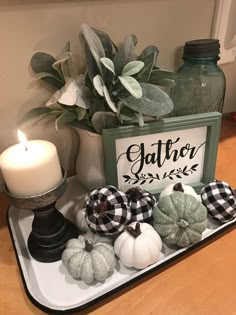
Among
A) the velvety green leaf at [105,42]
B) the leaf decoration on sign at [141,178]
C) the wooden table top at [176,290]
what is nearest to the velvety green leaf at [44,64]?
the velvety green leaf at [105,42]

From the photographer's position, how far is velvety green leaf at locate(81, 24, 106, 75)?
0.49 m

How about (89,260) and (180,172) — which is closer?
(89,260)

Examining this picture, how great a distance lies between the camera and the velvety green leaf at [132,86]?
470 mm

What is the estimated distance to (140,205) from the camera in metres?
0.53

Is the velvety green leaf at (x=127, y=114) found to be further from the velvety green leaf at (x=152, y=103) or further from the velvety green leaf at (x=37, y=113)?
the velvety green leaf at (x=37, y=113)

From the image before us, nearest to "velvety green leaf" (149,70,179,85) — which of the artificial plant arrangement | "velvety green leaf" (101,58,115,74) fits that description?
the artificial plant arrangement

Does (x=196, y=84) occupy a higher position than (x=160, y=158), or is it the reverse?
(x=196, y=84)

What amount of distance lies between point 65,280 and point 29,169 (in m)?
0.19

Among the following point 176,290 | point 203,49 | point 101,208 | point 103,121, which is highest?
point 203,49

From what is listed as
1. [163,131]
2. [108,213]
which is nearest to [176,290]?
[108,213]

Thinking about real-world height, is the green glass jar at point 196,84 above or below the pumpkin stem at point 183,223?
above

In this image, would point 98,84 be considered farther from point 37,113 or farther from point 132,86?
point 37,113

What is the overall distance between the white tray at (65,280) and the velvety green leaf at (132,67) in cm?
32

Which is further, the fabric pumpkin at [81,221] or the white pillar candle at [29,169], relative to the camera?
the fabric pumpkin at [81,221]
